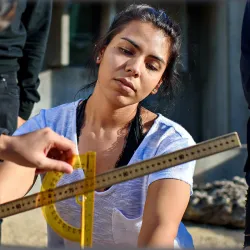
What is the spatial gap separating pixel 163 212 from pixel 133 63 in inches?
20.6

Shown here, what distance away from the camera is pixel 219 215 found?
5164mm

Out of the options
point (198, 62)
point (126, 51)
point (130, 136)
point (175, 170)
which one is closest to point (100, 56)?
point (126, 51)

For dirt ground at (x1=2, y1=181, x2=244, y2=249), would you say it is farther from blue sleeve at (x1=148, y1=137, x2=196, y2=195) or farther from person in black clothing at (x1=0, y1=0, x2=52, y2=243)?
blue sleeve at (x1=148, y1=137, x2=196, y2=195)

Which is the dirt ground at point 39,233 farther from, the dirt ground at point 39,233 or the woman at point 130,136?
the woman at point 130,136

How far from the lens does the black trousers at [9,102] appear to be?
313 centimetres

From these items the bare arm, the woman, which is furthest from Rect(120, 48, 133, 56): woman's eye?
the bare arm

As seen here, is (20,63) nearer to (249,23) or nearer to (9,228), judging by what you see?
(249,23)

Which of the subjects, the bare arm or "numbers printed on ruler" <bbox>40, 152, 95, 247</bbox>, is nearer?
the bare arm

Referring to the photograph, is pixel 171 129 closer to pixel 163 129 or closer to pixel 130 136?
pixel 163 129

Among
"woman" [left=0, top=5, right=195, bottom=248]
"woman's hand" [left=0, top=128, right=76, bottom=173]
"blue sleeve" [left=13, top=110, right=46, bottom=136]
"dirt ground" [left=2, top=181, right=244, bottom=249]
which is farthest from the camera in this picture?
"dirt ground" [left=2, top=181, right=244, bottom=249]

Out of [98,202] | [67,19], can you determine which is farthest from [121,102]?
[67,19]

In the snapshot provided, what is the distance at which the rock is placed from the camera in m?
5.14

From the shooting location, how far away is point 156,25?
2520 mm

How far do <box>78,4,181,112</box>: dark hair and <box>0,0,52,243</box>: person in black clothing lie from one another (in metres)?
0.59
